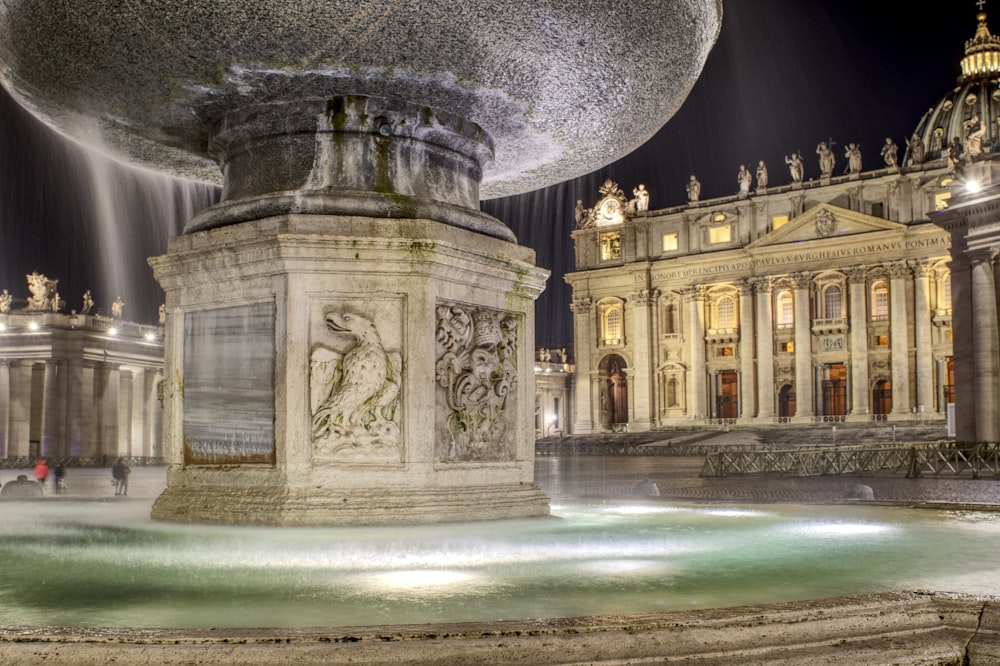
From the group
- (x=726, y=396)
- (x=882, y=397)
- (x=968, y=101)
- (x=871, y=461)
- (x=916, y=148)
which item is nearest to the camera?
(x=871, y=461)

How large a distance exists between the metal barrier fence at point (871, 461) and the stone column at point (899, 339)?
126 feet

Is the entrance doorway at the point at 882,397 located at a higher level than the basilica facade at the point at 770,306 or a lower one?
lower

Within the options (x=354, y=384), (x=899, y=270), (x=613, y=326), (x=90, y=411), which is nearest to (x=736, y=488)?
(x=354, y=384)

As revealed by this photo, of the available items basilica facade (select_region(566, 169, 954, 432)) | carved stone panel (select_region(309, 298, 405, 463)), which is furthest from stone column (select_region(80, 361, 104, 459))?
carved stone panel (select_region(309, 298, 405, 463))

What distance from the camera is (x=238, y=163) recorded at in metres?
7.91

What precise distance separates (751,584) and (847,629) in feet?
3.75

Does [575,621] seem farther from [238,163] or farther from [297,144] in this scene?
[238,163]

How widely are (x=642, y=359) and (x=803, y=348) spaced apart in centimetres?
1155

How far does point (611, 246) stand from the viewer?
77188 mm

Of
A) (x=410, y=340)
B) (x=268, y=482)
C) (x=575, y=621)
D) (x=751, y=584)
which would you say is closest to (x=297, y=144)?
(x=410, y=340)

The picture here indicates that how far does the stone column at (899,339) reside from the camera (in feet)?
204

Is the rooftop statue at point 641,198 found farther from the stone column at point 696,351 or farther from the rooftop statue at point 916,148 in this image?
the rooftop statue at point 916,148

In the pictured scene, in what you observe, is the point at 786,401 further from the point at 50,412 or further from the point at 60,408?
the point at 50,412

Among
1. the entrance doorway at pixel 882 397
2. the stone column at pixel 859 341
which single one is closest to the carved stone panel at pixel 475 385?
the stone column at pixel 859 341
